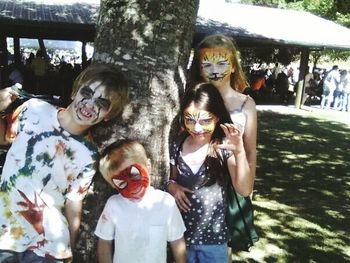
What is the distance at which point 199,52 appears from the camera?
101 inches

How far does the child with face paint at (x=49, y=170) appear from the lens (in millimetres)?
2117

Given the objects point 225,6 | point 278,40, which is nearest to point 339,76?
point 278,40

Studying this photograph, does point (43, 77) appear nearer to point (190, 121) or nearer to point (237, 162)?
point (190, 121)

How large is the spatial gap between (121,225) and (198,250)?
49cm

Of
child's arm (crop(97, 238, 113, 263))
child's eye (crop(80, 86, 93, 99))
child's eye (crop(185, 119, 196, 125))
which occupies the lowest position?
child's arm (crop(97, 238, 113, 263))

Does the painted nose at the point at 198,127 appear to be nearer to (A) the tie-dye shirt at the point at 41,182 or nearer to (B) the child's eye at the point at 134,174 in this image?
(B) the child's eye at the point at 134,174

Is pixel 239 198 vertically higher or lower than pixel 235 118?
lower

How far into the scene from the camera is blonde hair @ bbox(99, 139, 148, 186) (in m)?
2.22

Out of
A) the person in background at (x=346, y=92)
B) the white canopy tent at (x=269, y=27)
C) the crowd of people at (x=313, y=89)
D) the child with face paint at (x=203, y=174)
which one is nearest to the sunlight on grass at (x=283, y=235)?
the child with face paint at (x=203, y=174)

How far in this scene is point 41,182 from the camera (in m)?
A: 2.12

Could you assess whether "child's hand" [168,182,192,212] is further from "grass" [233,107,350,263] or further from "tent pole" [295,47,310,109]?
"tent pole" [295,47,310,109]

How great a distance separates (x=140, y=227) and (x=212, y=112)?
66 cm

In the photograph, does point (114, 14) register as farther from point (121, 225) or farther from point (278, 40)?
point (278, 40)

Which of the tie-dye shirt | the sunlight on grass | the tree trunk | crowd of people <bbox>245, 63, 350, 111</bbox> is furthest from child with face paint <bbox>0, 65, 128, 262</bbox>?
crowd of people <bbox>245, 63, 350, 111</bbox>
